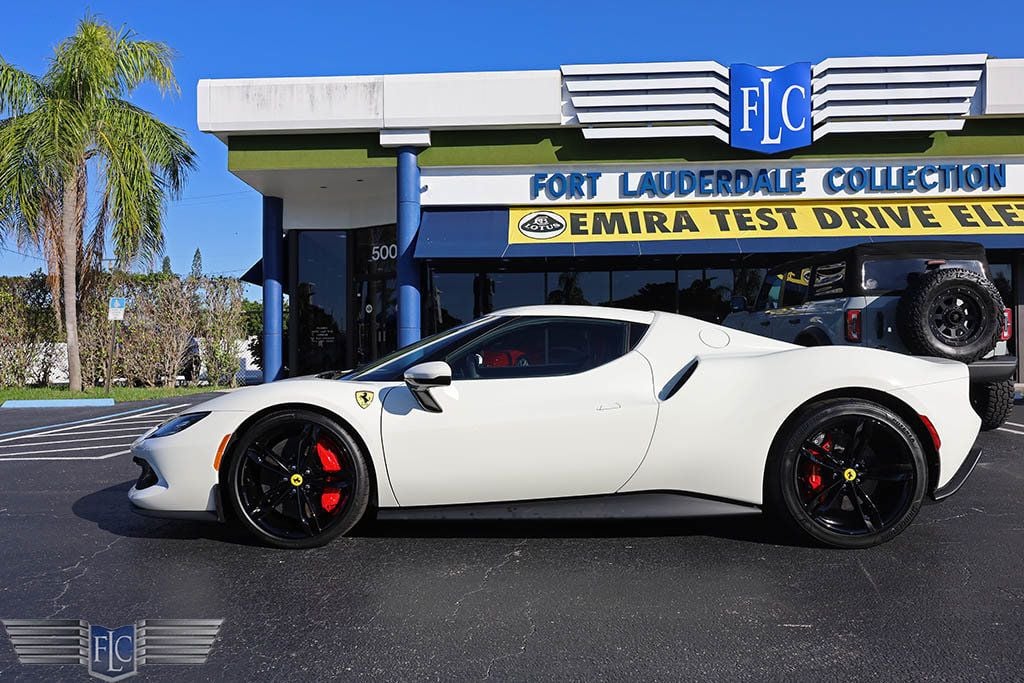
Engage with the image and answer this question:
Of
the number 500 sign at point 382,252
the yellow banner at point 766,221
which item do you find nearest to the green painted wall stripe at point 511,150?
the yellow banner at point 766,221

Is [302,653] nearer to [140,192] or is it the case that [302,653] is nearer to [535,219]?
[535,219]

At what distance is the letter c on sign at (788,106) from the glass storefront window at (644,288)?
3.41m

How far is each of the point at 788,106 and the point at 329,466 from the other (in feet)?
38.0

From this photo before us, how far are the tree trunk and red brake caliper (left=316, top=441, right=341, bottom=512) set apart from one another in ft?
46.3

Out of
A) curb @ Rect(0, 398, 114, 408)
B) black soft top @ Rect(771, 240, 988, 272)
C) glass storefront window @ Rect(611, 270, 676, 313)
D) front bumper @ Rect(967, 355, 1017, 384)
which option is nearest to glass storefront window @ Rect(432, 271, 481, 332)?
glass storefront window @ Rect(611, 270, 676, 313)

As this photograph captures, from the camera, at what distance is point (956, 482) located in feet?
11.8

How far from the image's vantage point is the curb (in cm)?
1288

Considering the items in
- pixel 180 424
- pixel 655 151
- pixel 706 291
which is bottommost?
pixel 180 424

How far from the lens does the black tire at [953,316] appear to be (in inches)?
233

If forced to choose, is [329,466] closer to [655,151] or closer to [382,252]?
[655,151]

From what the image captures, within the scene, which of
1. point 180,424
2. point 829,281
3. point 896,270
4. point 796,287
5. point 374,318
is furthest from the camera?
point 374,318

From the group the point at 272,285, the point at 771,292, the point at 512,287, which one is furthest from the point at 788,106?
the point at 272,285

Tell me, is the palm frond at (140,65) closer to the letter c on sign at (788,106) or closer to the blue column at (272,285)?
the blue column at (272,285)

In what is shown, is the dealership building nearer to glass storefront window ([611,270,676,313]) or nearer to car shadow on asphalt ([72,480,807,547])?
glass storefront window ([611,270,676,313])
